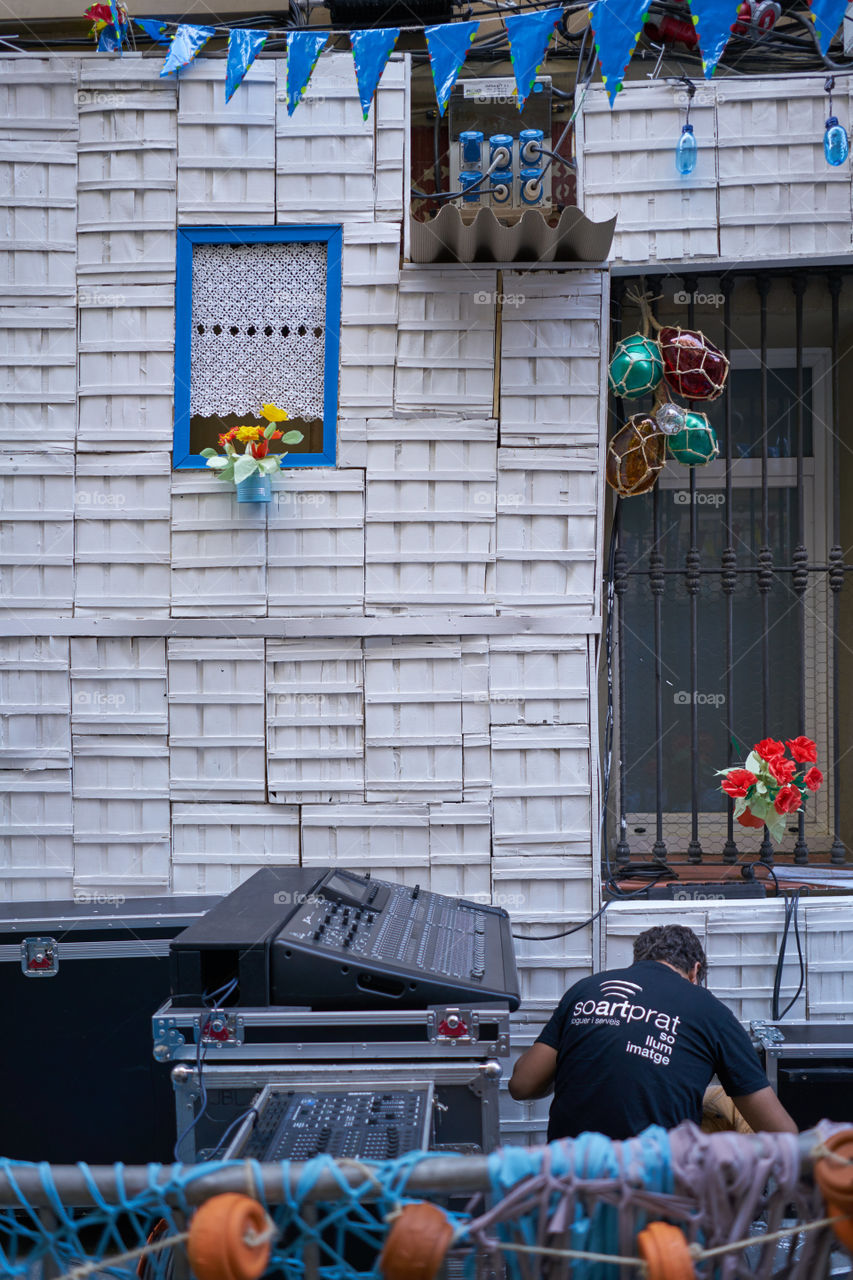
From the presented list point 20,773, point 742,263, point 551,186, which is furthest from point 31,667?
point 742,263

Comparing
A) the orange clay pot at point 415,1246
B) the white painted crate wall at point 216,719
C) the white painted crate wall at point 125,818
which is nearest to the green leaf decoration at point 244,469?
the white painted crate wall at point 216,719

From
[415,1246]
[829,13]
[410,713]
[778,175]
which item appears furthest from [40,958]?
[829,13]

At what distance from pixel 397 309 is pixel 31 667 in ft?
7.88

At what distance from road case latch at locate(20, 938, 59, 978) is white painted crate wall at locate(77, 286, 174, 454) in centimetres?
223

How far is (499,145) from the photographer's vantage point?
14.3 ft

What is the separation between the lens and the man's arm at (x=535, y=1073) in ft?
9.71

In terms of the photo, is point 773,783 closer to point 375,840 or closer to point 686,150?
point 375,840

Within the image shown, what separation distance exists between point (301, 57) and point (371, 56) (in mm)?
296

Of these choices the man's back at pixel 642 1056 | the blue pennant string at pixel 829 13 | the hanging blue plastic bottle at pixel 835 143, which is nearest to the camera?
the man's back at pixel 642 1056

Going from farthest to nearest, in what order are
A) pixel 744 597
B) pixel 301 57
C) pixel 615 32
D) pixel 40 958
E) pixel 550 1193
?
pixel 744 597 → pixel 301 57 → pixel 615 32 → pixel 40 958 → pixel 550 1193

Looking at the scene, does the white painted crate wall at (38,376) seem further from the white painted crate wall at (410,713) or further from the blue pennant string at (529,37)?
the blue pennant string at (529,37)

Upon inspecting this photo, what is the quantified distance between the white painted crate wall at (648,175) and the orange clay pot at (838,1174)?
155 inches

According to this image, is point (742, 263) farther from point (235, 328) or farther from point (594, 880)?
point (594, 880)

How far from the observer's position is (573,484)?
14.3 feet
